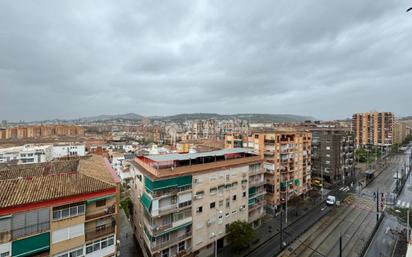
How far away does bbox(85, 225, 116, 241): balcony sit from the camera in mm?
15953

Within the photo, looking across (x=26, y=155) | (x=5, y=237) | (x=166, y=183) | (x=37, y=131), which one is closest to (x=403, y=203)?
(x=166, y=183)

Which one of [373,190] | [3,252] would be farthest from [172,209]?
[373,190]

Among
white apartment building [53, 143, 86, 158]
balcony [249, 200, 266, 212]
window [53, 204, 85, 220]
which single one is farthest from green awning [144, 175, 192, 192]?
white apartment building [53, 143, 86, 158]

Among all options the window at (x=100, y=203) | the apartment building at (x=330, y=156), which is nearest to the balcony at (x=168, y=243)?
the window at (x=100, y=203)

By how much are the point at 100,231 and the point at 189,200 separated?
9.68 meters

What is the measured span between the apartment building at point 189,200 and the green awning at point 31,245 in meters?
8.82

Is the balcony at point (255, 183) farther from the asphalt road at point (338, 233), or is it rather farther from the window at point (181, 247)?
the window at point (181, 247)

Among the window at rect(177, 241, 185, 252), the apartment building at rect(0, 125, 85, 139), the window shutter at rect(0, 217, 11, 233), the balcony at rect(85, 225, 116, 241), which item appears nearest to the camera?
the window shutter at rect(0, 217, 11, 233)

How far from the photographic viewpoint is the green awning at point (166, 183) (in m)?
21.0

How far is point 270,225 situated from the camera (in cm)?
3381

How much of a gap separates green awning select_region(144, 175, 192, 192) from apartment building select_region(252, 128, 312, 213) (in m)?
20.6

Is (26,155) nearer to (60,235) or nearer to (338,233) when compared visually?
(60,235)

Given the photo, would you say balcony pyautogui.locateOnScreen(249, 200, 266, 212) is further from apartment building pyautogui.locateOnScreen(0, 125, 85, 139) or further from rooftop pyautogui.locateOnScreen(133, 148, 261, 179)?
apartment building pyautogui.locateOnScreen(0, 125, 85, 139)

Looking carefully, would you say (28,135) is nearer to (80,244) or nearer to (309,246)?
(80,244)
